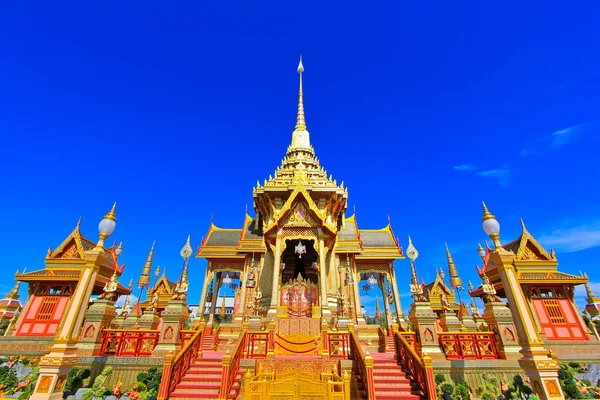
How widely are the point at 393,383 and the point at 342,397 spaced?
2616 millimetres

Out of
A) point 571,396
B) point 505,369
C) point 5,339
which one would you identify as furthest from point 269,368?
point 5,339

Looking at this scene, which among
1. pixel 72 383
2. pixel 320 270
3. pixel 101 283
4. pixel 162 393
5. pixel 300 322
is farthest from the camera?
pixel 101 283

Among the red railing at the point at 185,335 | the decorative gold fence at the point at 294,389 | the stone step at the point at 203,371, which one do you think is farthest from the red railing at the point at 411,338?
the red railing at the point at 185,335

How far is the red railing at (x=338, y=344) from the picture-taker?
30.1 ft

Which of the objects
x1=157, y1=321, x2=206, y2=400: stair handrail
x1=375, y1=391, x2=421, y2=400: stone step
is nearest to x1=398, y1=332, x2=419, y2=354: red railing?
x1=375, y1=391, x2=421, y2=400: stone step

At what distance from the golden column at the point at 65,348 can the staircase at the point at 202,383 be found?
252 centimetres

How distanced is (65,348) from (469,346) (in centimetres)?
1133

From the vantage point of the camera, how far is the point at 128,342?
8.96 metres

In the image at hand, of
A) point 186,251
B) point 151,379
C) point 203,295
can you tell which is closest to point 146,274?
point 186,251

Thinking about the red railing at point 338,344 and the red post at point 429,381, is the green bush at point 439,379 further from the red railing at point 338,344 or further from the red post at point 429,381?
the red railing at point 338,344

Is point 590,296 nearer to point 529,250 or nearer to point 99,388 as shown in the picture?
point 529,250

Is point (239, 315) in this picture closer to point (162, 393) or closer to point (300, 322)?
point (300, 322)

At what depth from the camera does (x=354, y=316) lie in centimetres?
1620

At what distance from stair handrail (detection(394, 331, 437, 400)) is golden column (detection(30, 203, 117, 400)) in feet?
27.8
